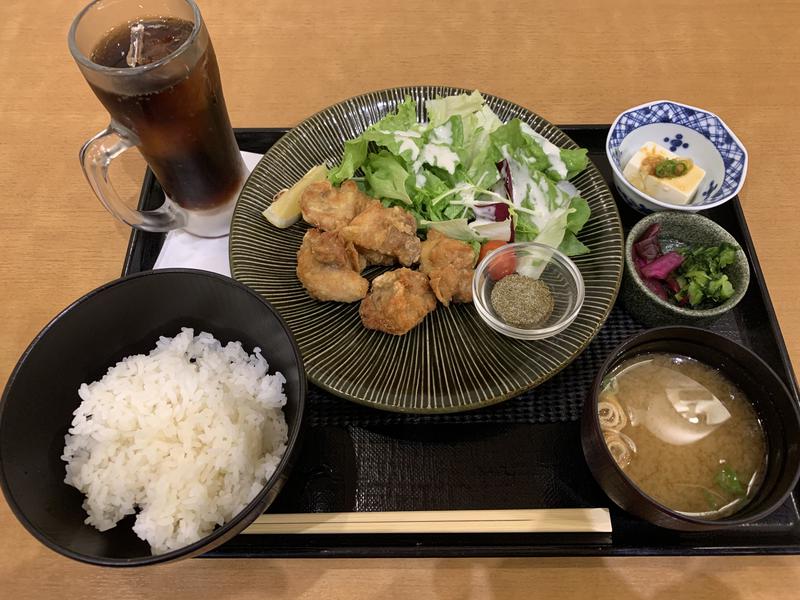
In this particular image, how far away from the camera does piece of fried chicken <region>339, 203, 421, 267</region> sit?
1921mm

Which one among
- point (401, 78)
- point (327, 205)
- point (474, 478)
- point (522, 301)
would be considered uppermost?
point (401, 78)

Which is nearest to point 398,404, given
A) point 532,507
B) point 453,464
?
point 453,464

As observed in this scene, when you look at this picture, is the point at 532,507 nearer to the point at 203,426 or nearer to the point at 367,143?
the point at 203,426

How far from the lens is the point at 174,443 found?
4.52 ft

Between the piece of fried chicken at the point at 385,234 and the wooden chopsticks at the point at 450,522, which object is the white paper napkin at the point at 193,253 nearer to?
the piece of fried chicken at the point at 385,234

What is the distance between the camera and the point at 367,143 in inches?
83.2

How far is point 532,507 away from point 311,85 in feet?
7.08

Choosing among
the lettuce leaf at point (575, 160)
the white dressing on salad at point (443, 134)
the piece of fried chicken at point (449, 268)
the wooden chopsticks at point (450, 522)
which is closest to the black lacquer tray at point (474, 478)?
the wooden chopsticks at point (450, 522)

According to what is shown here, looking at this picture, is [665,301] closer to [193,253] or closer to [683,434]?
[683,434]

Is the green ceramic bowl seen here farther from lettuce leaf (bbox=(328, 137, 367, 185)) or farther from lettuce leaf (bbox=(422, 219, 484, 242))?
lettuce leaf (bbox=(328, 137, 367, 185))

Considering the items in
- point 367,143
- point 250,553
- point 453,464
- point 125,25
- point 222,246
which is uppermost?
point 125,25

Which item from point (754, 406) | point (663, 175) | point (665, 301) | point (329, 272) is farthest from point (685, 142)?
point (329, 272)

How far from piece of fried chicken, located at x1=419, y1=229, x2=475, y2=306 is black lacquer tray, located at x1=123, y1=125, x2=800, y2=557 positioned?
0.42 m

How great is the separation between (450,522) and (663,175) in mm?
1540
